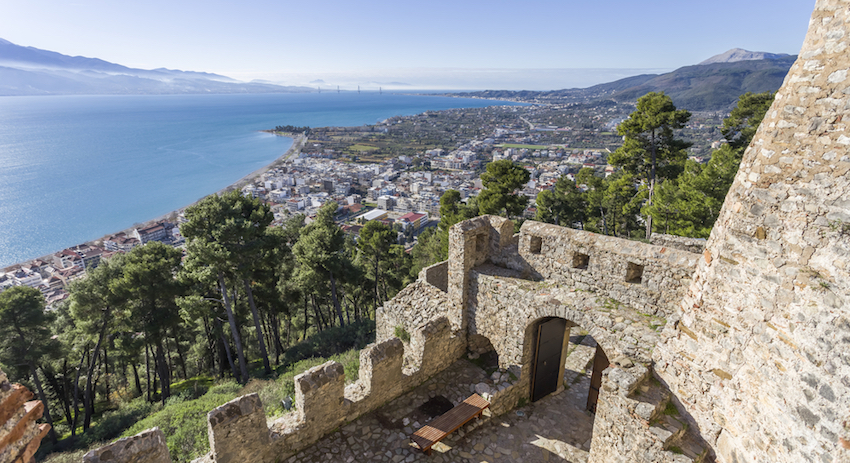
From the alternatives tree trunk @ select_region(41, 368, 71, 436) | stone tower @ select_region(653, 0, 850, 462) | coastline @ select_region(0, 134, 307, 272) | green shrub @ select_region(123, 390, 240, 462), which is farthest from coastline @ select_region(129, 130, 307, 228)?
stone tower @ select_region(653, 0, 850, 462)

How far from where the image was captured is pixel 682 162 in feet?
62.2

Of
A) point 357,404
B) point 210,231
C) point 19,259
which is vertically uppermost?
point 210,231

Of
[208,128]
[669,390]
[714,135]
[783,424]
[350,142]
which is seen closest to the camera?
[783,424]

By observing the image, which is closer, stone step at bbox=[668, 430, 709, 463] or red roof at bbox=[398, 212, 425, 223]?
stone step at bbox=[668, 430, 709, 463]

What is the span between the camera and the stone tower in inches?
128

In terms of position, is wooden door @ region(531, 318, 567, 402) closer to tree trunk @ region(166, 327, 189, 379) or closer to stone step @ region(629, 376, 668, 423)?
stone step @ region(629, 376, 668, 423)

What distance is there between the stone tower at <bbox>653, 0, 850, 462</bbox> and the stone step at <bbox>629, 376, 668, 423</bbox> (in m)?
0.51

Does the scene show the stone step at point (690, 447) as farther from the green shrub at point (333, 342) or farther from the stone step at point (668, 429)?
the green shrub at point (333, 342)

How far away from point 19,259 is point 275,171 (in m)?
56.1

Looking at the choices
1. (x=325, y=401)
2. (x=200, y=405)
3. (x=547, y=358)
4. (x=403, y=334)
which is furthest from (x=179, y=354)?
(x=547, y=358)

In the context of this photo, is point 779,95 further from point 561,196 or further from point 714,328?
point 561,196

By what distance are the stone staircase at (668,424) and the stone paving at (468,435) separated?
3.13 metres

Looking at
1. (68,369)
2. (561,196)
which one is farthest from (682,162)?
(68,369)

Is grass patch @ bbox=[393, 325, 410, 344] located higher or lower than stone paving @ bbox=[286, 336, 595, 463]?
higher
